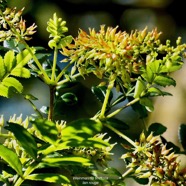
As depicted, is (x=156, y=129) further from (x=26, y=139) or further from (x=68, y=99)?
(x=26, y=139)

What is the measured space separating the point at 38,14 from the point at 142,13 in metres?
0.77

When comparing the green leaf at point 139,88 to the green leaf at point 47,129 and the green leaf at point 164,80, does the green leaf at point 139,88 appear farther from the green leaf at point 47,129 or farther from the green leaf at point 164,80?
the green leaf at point 47,129

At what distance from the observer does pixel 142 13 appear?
391cm

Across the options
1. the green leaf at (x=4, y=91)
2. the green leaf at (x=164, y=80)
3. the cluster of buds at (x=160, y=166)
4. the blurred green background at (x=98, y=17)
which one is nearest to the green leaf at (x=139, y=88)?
the green leaf at (x=164, y=80)

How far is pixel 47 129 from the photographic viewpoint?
0.77 meters

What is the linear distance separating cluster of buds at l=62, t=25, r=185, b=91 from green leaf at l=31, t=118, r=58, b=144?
15 cm

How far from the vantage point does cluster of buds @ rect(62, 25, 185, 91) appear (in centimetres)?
86

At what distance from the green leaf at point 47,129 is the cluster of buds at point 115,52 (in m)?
0.15

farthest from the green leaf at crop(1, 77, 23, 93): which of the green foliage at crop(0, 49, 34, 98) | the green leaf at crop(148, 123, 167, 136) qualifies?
the green leaf at crop(148, 123, 167, 136)

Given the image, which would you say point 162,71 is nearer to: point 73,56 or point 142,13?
point 73,56

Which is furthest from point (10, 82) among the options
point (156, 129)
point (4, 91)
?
point (156, 129)

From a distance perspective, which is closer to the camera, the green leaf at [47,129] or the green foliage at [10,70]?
the green leaf at [47,129]

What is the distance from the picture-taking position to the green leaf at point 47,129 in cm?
77

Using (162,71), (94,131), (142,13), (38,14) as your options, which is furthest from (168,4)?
(94,131)
